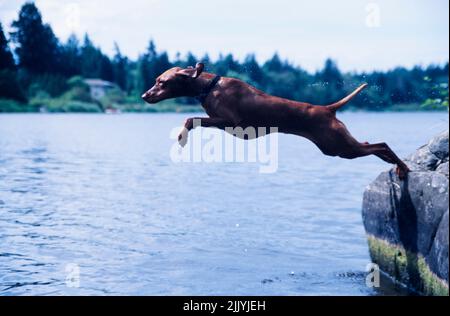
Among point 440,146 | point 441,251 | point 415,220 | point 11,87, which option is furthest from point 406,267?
point 11,87

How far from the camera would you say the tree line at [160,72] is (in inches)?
569

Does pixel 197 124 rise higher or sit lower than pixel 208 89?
lower

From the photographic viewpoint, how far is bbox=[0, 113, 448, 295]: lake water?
12.2 metres

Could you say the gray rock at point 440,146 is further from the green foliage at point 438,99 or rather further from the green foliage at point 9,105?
the green foliage at point 9,105

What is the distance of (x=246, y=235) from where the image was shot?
1750 cm

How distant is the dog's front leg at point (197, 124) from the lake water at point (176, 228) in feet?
11.4

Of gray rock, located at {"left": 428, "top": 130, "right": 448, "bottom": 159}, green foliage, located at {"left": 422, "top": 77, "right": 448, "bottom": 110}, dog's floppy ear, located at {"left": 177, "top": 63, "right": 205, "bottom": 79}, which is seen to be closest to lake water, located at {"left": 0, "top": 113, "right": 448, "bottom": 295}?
green foliage, located at {"left": 422, "top": 77, "right": 448, "bottom": 110}

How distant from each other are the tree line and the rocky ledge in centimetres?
113

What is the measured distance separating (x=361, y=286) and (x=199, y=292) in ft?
8.61

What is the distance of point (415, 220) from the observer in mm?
10031

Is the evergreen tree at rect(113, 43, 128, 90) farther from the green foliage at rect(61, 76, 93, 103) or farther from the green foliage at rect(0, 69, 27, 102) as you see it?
the green foliage at rect(0, 69, 27, 102)

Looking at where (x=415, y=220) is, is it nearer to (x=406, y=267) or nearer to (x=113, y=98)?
(x=406, y=267)

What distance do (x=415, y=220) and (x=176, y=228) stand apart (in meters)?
9.06
